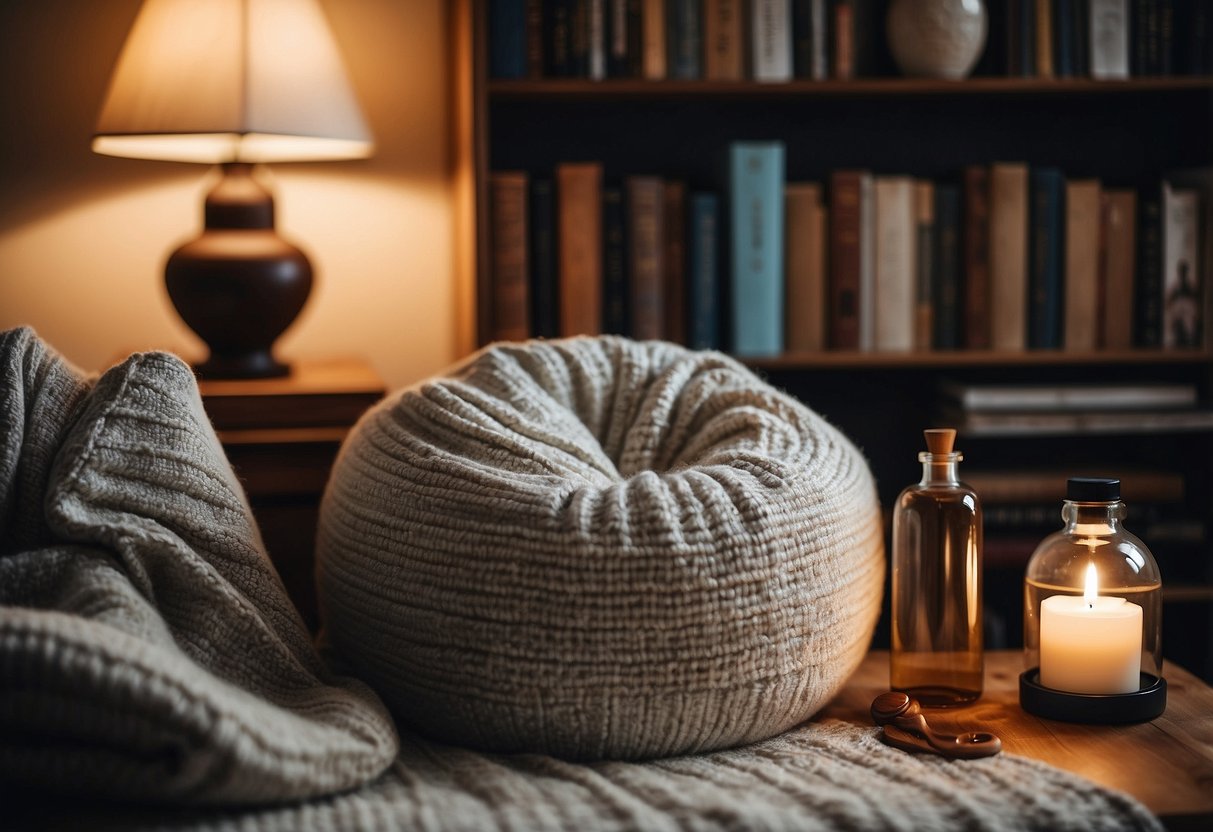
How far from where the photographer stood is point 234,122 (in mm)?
1358

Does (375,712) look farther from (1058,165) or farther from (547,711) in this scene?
(1058,165)

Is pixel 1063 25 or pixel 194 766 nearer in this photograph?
pixel 194 766

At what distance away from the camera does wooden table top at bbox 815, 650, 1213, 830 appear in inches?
34.2

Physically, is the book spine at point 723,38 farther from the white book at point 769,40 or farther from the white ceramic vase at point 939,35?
the white ceramic vase at point 939,35

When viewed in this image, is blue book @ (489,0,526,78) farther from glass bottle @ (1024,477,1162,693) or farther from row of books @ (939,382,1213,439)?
glass bottle @ (1024,477,1162,693)

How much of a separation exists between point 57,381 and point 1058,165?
4.88ft

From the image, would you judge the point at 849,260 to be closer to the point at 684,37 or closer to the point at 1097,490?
the point at 684,37

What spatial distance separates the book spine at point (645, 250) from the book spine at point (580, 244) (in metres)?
0.04

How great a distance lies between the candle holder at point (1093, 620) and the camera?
1.00 meters

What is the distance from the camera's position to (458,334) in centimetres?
182

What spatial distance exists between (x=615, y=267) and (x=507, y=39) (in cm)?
32

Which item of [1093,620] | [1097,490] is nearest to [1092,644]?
[1093,620]

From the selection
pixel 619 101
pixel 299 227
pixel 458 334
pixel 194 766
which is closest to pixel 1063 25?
pixel 619 101

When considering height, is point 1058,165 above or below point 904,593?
above
